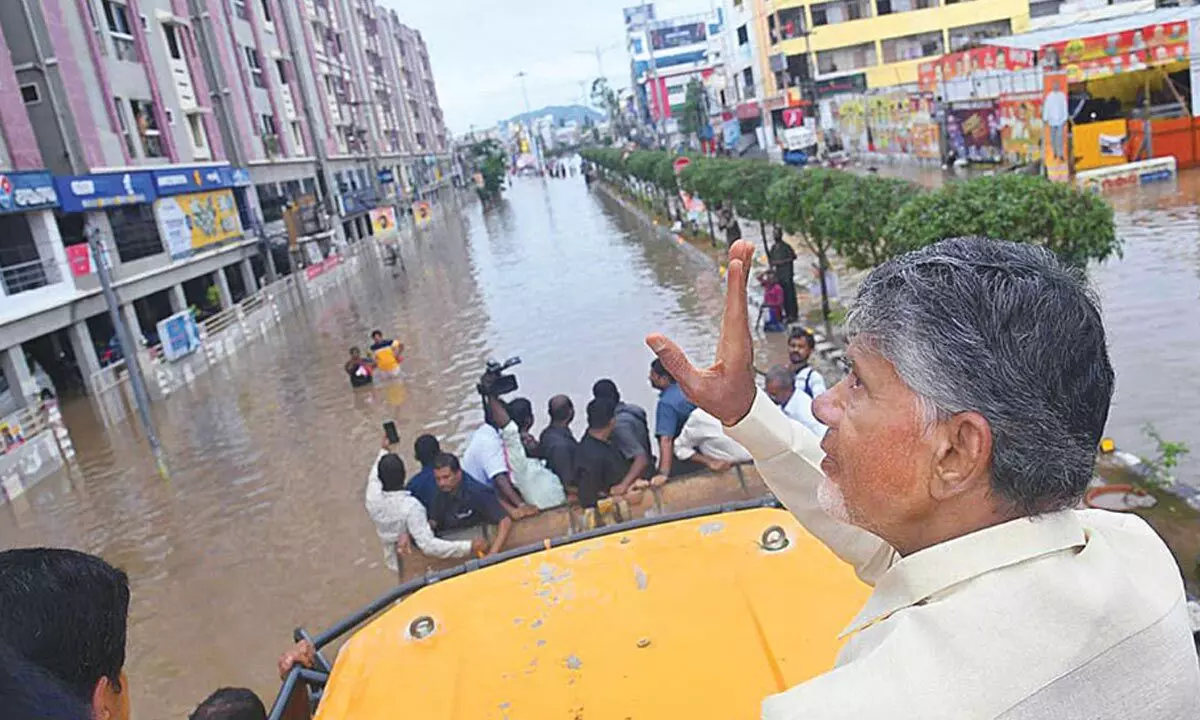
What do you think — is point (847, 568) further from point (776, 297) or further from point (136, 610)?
point (776, 297)

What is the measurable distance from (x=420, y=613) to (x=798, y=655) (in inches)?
49.2

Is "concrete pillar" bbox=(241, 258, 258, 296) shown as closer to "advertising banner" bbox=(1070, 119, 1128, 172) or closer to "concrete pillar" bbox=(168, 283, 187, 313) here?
"concrete pillar" bbox=(168, 283, 187, 313)

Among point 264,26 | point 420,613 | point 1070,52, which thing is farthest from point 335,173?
point 420,613

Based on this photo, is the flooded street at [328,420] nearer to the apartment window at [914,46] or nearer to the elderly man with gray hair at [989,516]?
the elderly man with gray hair at [989,516]

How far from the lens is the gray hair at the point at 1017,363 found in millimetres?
1096

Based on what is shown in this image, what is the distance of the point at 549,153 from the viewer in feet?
518

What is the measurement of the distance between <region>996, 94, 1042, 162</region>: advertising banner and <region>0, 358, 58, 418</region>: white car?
77.3 ft

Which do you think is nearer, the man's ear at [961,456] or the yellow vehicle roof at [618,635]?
the man's ear at [961,456]

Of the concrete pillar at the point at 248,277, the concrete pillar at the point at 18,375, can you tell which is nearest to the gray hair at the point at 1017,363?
the concrete pillar at the point at 18,375

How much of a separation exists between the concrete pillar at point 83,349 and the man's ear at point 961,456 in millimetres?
19591

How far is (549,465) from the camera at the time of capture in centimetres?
639

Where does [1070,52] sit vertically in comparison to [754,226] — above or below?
above

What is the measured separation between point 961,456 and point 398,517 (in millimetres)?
5126

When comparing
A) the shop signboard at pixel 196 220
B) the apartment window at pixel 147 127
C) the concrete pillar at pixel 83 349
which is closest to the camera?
the concrete pillar at pixel 83 349
